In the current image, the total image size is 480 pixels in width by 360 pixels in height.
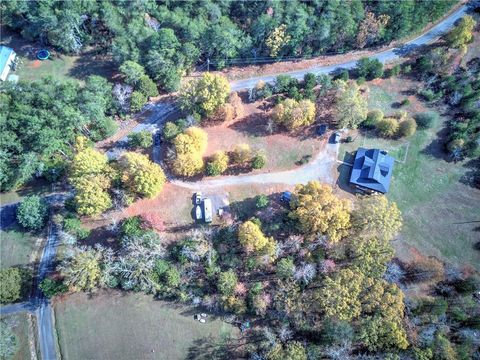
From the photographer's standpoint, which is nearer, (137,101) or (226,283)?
Answer: (226,283)

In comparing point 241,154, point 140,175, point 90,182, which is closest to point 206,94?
point 241,154

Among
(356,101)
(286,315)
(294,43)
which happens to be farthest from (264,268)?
(294,43)

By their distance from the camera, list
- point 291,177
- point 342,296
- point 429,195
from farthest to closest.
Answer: point 429,195
point 291,177
point 342,296

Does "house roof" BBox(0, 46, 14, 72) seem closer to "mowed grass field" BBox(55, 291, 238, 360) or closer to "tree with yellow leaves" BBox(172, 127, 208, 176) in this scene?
"tree with yellow leaves" BBox(172, 127, 208, 176)

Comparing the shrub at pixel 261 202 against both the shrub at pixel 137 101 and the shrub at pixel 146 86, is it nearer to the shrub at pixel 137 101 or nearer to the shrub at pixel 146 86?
the shrub at pixel 137 101

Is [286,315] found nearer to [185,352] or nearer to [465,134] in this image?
[185,352]

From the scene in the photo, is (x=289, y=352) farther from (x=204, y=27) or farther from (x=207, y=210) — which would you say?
(x=204, y=27)
